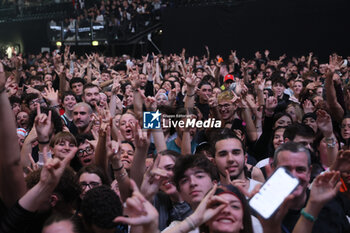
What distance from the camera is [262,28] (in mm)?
17156

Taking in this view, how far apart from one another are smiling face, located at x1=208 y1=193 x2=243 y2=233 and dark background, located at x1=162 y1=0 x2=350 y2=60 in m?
14.0

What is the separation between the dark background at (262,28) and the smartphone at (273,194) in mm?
14183

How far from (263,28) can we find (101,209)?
1552 centimetres

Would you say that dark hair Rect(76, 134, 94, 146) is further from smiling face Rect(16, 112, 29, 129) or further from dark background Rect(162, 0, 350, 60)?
dark background Rect(162, 0, 350, 60)

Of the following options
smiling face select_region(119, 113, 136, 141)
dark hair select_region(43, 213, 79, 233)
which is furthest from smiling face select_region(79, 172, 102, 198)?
smiling face select_region(119, 113, 136, 141)

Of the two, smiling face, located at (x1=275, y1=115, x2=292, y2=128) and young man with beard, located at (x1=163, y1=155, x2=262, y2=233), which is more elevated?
young man with beard, located at (x1=163, y1=155, x2=262, y2=233)

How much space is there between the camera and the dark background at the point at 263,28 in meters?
15.6

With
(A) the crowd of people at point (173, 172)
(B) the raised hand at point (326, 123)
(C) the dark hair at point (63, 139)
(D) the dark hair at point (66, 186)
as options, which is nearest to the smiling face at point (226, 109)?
(A) the crowd of people at point (173, 172)

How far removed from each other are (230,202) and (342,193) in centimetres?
96

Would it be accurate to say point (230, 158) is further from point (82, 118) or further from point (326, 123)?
point (82, 118)

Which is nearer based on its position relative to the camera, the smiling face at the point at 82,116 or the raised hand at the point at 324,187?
the raised hand at the point at 324,187

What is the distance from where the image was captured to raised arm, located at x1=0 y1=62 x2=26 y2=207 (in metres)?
2.37

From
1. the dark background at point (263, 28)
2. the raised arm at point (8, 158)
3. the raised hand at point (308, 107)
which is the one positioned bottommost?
the raised hand at point (308, 107)
